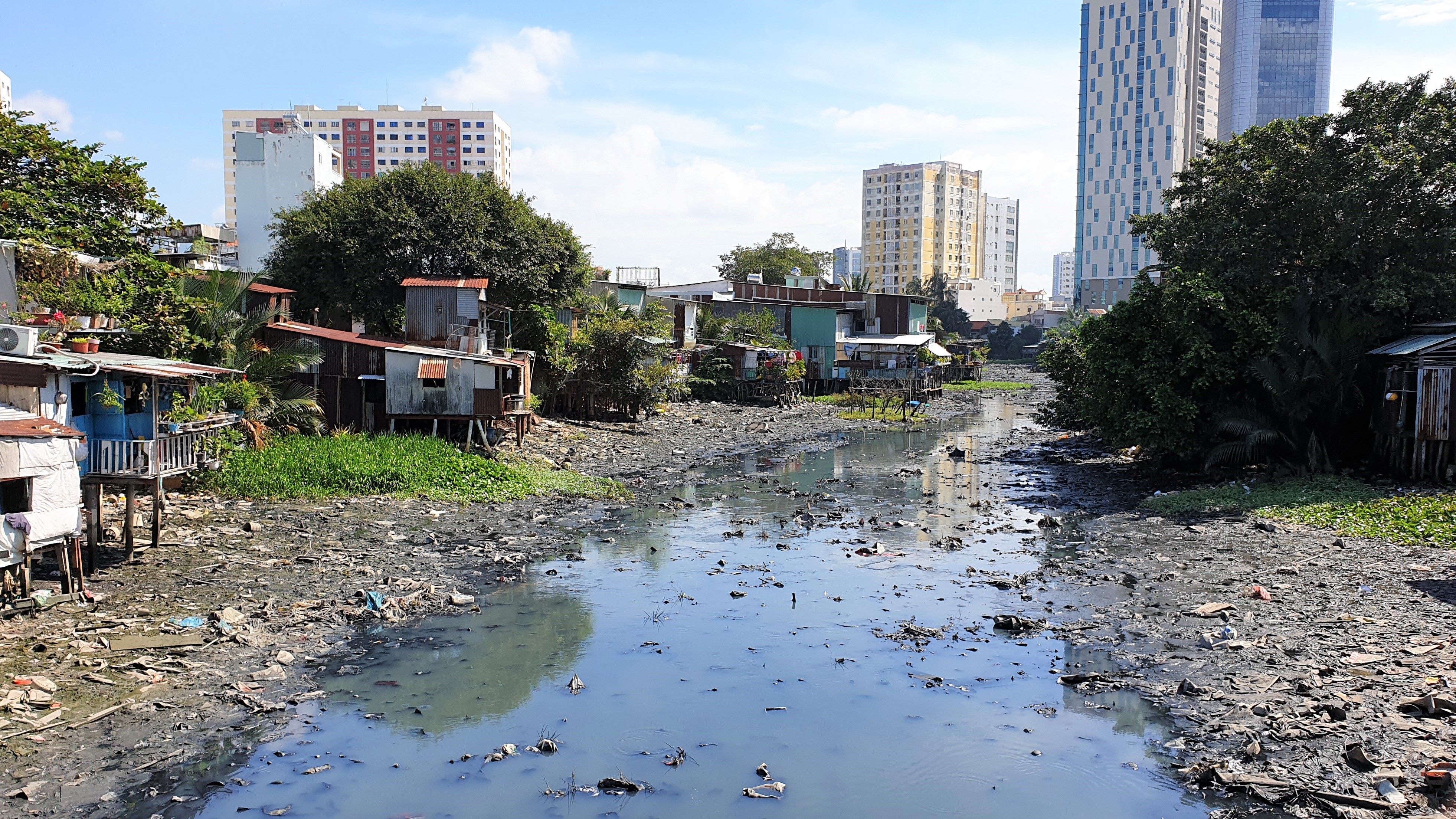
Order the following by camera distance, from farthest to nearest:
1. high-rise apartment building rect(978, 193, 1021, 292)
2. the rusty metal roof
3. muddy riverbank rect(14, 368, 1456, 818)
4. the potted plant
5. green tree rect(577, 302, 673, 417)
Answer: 1. high-rise apartment building rect(978, 193, 1021, 292)
2. green tree rect(577, 302, 673, 417)
3. the rusty metal roof
4. the potted plant
5. muddy riverbank rect(14, 368, 1456, 818)

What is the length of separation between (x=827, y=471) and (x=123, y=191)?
20.9m

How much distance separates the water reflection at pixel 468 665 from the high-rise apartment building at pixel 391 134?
12126 centimetres

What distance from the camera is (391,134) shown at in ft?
417

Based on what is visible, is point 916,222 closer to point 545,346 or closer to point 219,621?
point 545,346

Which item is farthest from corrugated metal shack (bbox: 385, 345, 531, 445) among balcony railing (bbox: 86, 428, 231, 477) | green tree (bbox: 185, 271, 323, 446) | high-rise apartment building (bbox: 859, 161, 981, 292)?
high-rise apartment building (bbox: 859, 161, 981, 292)

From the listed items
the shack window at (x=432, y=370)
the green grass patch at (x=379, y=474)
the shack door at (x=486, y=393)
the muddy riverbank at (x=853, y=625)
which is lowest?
the muddy riverbank at (x=853, y=625)

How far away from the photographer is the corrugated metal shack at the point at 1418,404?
20.5m

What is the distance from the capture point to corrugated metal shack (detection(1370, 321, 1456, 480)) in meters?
20.5

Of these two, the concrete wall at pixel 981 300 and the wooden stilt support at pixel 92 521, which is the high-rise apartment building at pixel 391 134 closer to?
the concrete wall at pixel 981 300

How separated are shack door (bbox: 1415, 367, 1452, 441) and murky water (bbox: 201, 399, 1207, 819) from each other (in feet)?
33.2

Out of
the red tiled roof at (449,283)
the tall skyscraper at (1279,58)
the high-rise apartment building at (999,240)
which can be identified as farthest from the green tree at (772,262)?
the tall skyscraper at (1279,58)

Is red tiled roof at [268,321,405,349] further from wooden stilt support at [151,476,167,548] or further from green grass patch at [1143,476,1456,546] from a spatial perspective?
green grass patch at [1143,476,1456,546]

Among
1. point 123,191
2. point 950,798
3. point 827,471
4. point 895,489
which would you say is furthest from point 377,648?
point 827,471

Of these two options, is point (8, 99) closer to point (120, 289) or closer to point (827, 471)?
point (120, 289)
